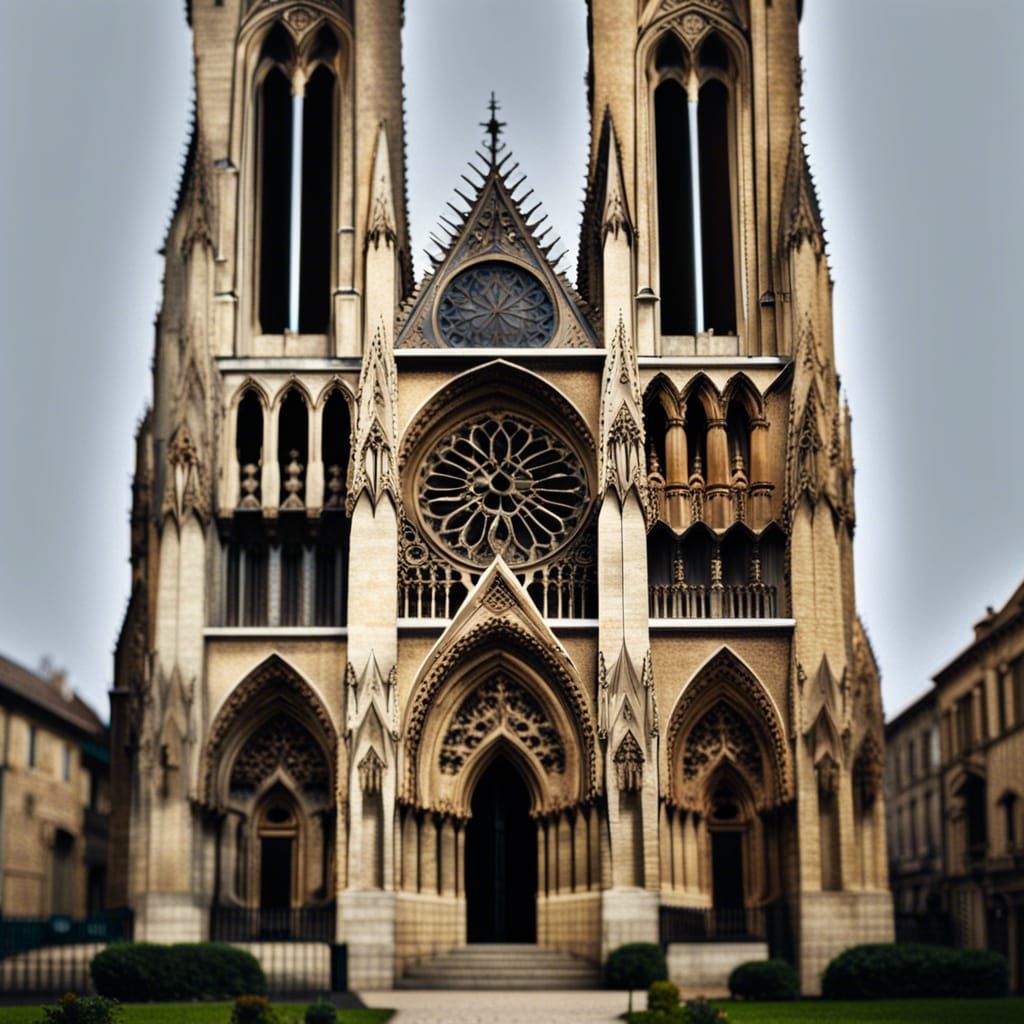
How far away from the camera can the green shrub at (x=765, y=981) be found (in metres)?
34.3

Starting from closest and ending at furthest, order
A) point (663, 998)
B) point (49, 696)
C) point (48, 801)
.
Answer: point (663, 998), point (48, 801), point (49, 696)

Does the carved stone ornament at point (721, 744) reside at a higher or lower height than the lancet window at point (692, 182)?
lower

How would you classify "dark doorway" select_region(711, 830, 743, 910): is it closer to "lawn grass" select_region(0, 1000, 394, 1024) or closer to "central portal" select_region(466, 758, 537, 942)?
"central portal" select_region(466, 758, 537, 942)

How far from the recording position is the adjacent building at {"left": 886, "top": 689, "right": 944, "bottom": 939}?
216ft

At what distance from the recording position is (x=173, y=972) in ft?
108

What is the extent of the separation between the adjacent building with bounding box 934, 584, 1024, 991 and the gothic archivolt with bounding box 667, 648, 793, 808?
13.2 m

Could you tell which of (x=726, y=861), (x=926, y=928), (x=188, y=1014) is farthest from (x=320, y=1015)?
(x=926, y=928)

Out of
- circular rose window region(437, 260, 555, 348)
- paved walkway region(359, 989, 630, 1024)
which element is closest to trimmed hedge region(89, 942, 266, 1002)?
paved walkway region(359, 989, 630, 1024)

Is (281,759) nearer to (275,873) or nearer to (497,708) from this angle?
(275,873)

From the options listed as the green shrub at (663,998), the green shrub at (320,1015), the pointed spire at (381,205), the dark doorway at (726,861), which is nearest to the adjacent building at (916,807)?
the dark doorway at (726,861)

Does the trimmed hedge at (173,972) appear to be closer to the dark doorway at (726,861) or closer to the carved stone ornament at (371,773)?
the carved stone ornament at (371,773)

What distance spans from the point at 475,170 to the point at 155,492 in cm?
1057

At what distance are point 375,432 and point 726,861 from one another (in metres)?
11.7

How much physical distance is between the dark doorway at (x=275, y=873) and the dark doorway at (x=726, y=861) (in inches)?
354
